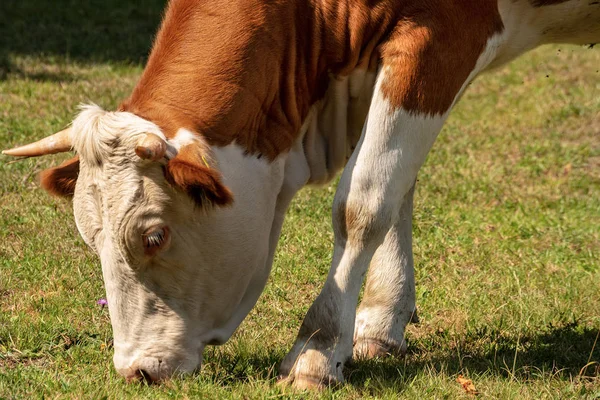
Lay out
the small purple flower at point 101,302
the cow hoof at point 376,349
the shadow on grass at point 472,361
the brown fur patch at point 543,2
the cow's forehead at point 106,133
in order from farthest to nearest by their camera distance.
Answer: the small purple flower at point 101,302 → the cow hoof at point 376,349 → the brown fur patch at point 543,2 → the shadow on grass at point 472,361 → the cow's forehead at point 106,133

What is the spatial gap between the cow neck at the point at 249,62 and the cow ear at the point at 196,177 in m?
0.16

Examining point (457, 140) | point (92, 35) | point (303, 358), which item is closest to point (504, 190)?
point (457, 140)

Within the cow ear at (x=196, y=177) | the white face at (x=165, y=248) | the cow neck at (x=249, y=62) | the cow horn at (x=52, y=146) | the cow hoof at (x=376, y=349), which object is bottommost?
the cow hoof at (x=376, y=349)

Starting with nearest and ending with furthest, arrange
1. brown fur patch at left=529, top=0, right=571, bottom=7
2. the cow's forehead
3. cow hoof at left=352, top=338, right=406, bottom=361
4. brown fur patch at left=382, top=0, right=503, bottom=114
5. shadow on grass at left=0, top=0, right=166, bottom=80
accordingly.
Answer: the cow's forehead → brown fur patch at left=382, top=0, right=503, bottom=114 → brown fur patch at left=529, top=0, right=571, bottom=7 → cow hoof at left=352, top=338, right=406, bottom=361 → shadow on grass at left=0, top=0, right=166, bottom=80

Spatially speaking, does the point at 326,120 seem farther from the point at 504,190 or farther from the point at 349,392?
the point at 504,190

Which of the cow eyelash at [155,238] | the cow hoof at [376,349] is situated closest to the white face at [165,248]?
the cow eyelash at [155,238]

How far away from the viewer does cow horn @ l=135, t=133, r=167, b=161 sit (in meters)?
4.11

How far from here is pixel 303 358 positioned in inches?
179

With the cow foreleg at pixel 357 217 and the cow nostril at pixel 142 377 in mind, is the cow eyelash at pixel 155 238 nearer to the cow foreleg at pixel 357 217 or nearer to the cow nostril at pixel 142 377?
the cow nostril at pixel 142 377

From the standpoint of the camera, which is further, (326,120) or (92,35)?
(92,35)

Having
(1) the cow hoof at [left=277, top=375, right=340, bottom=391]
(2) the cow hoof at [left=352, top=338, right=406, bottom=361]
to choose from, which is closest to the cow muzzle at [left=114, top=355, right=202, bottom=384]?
(1) the cow hoof at [left=277, top=375, right=340, bottom=391]

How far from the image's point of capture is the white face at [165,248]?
429 centimetres

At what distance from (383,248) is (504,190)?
3.00m

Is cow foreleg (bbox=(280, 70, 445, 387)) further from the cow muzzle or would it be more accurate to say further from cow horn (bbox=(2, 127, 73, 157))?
cow horn (bbox=(2, 127, 73, 157))
